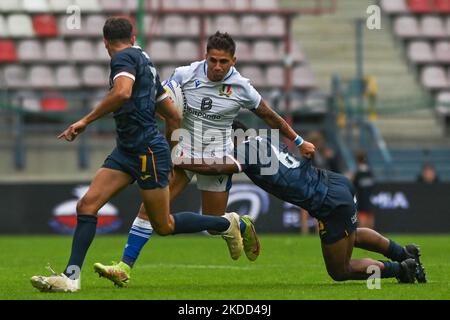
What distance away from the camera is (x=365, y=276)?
1029cm

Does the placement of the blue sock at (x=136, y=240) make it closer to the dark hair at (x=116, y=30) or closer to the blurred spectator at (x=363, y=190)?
the dark hair at (x=116, y=30)

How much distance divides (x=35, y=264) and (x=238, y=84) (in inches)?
170

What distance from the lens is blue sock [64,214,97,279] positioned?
952 centimetres

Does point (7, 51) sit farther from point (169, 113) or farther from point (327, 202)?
point (327, 202)

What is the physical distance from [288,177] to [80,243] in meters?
1.87

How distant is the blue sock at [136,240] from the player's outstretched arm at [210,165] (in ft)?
2.65

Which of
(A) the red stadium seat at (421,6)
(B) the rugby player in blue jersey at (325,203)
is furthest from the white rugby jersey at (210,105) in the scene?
(A) the red stadium seat at (421,6)

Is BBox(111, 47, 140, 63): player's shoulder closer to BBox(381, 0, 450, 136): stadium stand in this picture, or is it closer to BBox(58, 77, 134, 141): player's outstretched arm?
BBox(58, 77, 134, 141): player's outstretched arm

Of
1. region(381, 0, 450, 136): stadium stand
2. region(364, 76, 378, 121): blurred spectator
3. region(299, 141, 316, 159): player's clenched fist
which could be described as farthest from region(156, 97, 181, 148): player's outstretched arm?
region(381, 0, 450, 136): stadium stand

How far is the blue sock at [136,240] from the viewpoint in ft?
33.8

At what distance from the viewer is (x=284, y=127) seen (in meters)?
10.7

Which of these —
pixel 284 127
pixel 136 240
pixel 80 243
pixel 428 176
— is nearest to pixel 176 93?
pixel 284 127

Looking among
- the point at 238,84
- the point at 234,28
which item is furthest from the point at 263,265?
the point at 234,28
